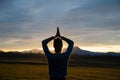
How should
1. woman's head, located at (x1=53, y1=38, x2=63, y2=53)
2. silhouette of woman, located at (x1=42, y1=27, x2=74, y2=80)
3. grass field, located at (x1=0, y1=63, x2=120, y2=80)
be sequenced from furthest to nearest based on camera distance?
grass field, located at (x1=0, y1=63, x2=120, y2=80)
silhouette of woman, located at (x1=42, y1=27, x2=74, y2=80)
woman's head, located at (x1=53, y1=38, x2=63, y2=53)

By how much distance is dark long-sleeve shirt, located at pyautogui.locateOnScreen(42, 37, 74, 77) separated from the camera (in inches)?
233

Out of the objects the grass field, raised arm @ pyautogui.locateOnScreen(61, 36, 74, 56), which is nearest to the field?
the grass field

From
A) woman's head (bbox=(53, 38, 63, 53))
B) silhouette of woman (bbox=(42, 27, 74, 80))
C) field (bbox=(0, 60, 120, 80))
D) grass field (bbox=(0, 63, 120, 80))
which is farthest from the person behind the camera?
field (bbox=(0, 60, 120, 80))

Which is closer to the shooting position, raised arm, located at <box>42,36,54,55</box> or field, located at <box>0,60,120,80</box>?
raised arm, located at <box>42,36,54,55</box>

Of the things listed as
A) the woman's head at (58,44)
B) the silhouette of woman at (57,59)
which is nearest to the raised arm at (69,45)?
the silhouette of woman at (57,59)

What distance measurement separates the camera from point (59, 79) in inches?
235

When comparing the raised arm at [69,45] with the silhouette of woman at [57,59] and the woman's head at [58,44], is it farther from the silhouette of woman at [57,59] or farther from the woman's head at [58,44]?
the woman's head at [58,44]

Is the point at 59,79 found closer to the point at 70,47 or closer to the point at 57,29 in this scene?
the point at 70,47

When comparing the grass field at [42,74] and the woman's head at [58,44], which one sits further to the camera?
the grass field at [42,74]

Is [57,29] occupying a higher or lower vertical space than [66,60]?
higher

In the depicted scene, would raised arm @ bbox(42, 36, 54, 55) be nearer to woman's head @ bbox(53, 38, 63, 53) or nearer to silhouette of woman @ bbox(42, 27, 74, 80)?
silhouette of woman @ bbox(42, 27, 74, 80)

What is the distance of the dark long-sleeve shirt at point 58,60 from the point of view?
5922mm

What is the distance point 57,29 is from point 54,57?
654 mm

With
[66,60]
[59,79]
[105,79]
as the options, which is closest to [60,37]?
[66,60]
